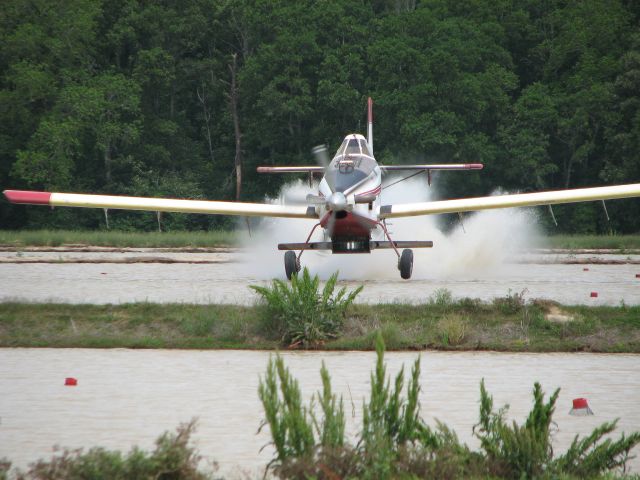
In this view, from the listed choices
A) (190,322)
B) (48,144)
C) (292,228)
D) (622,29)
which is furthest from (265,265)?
(622,29)

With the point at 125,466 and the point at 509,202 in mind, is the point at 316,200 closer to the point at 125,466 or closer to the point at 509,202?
the point at 509,202

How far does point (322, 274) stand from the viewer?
21422 mm

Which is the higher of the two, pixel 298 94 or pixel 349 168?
pixel 298 94

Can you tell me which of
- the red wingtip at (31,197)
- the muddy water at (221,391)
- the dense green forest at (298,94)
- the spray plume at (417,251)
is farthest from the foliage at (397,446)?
the dense green forest at (298,94)

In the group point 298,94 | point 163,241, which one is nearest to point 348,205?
point 163,241

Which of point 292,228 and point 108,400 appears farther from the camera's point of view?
point 292,228

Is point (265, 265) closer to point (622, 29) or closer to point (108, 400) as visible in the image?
point (108, 400)

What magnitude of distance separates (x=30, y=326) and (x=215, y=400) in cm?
464

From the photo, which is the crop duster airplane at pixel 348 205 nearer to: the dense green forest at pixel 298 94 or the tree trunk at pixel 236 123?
the dense green forest at pixel 298 94

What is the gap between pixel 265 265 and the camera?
23.5 m

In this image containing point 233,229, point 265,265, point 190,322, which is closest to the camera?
point 190,322

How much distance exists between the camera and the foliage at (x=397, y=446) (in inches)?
237

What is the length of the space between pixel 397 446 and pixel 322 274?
594 inches

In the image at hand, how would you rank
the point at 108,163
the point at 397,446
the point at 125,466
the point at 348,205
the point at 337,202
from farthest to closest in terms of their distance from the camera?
the point at 108,163 → the point at 348,205 → the point at 337,202 → the point at 397,446 → the point at 125,466
